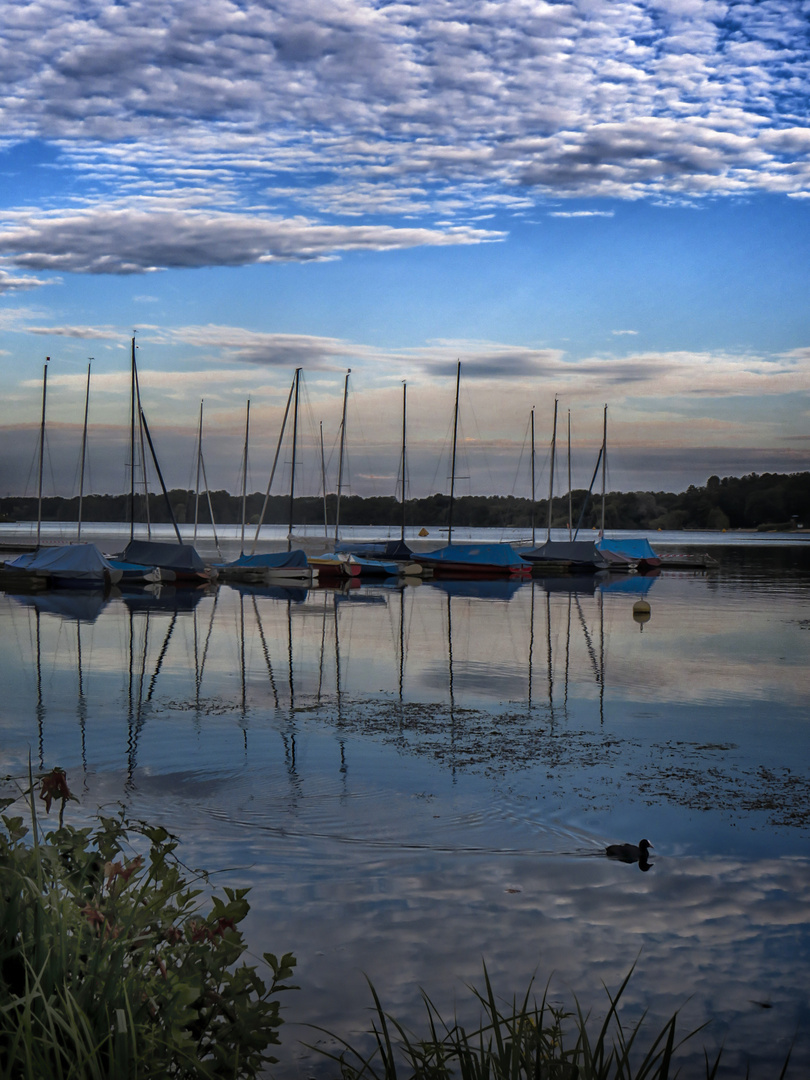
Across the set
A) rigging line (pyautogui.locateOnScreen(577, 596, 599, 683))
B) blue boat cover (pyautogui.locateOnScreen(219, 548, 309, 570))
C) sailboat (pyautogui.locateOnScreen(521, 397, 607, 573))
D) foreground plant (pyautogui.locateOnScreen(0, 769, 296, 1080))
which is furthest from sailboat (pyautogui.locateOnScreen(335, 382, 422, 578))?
foreground plant (pyautogui.locateOnScreen(0, 769, 296, 1080))

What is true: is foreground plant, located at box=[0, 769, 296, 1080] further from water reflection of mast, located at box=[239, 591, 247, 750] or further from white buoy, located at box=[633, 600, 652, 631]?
white buoy, located at box=[633, 600, 652, 631]

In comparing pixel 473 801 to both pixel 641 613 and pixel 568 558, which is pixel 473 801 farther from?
pixel 568 558

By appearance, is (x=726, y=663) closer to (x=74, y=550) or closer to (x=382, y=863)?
(x=382, y=863)

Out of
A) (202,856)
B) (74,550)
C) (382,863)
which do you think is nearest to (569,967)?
(382,863)

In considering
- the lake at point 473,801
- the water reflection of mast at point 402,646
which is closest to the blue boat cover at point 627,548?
the water reflection of mast at point 402,646

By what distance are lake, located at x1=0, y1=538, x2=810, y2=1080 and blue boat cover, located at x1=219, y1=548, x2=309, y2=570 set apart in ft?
84.6

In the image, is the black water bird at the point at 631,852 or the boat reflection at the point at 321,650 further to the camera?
the boat reflection at the point at 321,650

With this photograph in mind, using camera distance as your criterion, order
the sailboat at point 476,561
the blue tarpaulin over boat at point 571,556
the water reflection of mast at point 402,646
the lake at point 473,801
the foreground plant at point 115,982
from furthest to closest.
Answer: the blue tarpaulin over boat at point 571,556, the sailboat at point 476,561, the water reflection of mast at point 402,646, the lake at point 473,801, the foreground plant at point 115,982

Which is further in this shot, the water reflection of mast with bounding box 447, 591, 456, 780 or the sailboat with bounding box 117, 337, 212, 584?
the sailboat with bounding box 117, 337, 212, 584

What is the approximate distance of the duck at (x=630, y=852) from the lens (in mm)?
8398

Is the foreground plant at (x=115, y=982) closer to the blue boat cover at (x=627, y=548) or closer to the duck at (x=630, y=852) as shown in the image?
the duck at (x=630, y=852)

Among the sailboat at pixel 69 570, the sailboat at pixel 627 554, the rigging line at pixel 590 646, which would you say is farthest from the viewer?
the sailboat at pixel 627 554

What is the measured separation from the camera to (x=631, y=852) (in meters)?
8.43

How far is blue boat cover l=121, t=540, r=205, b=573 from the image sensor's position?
4897 centimetres
